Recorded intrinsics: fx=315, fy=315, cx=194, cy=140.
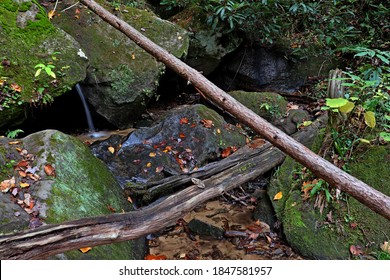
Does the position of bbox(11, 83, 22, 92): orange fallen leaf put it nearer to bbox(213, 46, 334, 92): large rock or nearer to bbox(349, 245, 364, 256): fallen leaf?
bbox(349, 245, 364, 256): fallen leaf

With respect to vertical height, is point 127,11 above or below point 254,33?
above

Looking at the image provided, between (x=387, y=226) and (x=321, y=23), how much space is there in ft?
18.4

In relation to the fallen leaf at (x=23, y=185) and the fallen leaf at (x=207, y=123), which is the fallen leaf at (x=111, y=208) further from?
the fallen leaf at (x=207, y=123)

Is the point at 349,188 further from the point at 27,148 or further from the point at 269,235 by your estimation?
the point at 27,148

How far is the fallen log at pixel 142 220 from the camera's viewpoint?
2.17 metres

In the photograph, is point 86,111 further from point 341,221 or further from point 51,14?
point 341,221

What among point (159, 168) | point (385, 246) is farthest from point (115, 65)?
point (385, 246)

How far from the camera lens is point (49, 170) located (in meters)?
3.31

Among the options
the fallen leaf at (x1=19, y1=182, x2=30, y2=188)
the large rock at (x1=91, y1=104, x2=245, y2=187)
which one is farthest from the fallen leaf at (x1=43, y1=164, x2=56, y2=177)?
the large rock at (x1=91, y1=104, x2=245, y2=187)

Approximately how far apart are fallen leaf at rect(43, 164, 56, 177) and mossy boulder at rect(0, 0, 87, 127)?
151cm

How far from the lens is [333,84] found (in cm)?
370

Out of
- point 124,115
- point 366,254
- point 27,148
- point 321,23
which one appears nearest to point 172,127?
point 124,115

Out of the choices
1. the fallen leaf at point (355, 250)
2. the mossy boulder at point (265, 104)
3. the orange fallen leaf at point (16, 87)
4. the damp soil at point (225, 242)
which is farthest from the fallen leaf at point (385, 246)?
the orange fallen leaf at point (16, 87)

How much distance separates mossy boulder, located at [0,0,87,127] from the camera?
4375 millimetres
